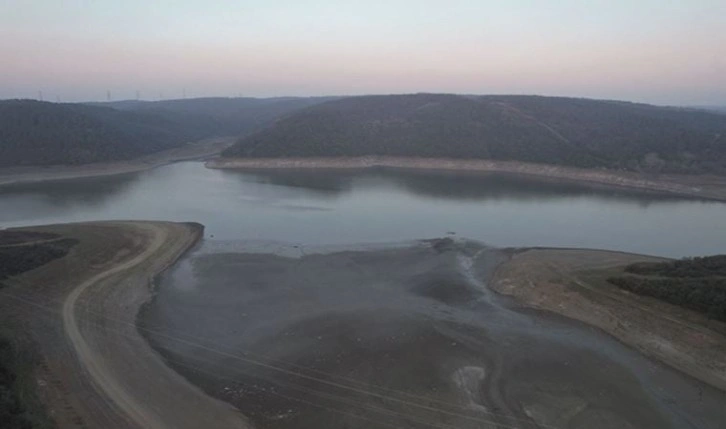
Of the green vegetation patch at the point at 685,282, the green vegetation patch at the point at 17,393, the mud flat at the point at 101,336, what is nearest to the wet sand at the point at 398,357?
the mud flat at the point at 101,336

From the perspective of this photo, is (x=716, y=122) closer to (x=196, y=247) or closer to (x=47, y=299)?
(x=196, y=247)

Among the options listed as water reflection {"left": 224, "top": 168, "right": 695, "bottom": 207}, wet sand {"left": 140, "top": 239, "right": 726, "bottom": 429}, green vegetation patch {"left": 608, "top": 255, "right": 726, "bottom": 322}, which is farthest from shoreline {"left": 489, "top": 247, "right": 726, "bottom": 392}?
water reflection {"left": 224, "top": 168, "right": 695, "bottom": 207}

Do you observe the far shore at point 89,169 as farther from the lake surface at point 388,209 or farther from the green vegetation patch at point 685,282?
the green vegetation patch at point 685,282

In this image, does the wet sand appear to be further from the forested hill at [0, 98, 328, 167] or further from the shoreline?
the forested hill at [0, 98, 328, 167]

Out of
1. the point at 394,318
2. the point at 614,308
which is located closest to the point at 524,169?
the point at 614,308

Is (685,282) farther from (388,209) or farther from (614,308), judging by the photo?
(388,209)

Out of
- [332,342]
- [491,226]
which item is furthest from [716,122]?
[332,342]

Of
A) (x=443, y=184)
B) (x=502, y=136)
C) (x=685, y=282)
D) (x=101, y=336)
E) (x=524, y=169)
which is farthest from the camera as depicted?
(x=502, y=136)
